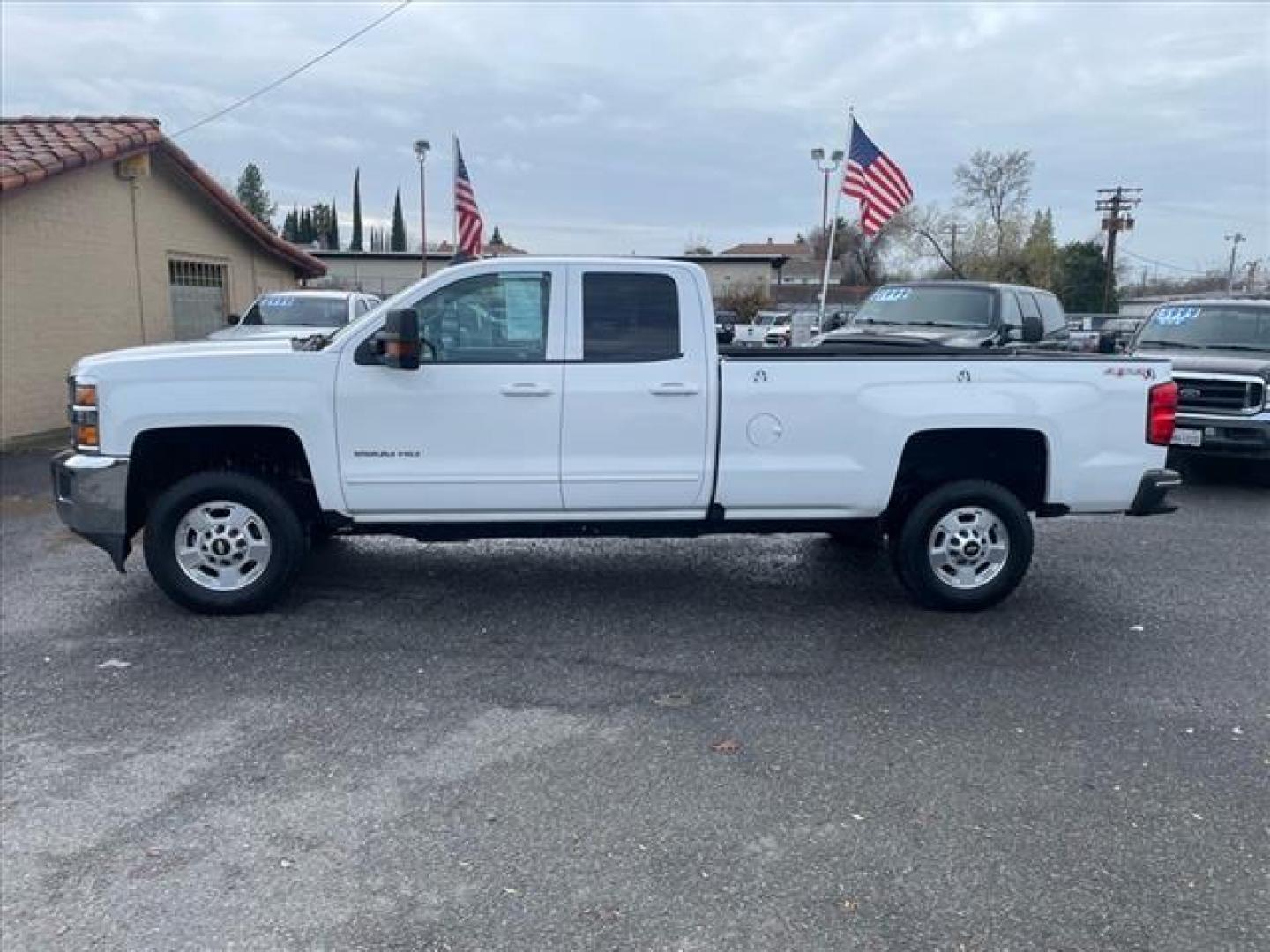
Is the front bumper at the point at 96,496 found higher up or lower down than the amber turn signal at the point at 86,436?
lower down

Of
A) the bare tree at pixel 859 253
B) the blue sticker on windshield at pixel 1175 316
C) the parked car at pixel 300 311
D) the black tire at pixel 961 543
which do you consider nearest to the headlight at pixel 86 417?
the black tire at pixel 961 543

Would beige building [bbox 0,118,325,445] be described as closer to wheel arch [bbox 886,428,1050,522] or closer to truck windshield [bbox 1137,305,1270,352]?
wheel arch [bbox 886,428,1050,522]

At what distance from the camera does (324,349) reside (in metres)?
5.66

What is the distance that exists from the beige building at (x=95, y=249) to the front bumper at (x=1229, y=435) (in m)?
12.8

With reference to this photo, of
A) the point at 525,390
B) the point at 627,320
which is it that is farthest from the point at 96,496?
the point at 627,320

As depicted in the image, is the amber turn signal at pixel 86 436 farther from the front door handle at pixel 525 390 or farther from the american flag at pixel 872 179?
the american flag at pixel 872 179

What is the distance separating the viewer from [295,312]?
14188mm

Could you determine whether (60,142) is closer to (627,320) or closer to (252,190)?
(627,320)

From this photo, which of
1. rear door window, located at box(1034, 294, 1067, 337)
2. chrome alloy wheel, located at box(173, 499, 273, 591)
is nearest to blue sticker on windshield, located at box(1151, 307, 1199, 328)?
rear door window, located at box(1034, 294, 1067, 337)

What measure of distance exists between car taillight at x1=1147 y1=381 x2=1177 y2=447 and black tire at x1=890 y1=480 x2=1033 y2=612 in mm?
821

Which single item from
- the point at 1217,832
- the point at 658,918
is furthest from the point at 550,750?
the point at 1217,832

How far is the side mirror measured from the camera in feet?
17.5

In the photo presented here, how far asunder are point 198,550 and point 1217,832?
5.04 meters

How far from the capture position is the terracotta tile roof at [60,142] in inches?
466
